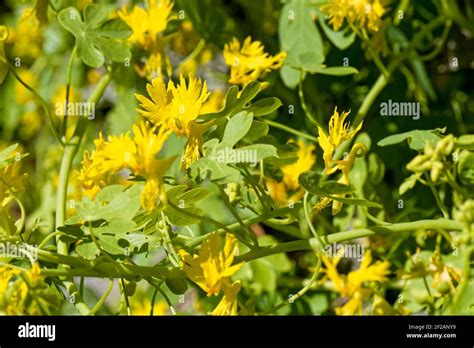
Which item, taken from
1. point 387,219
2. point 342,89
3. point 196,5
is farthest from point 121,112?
point 387,219

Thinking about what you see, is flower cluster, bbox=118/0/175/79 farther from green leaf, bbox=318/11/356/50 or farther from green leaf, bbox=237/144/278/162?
green leaf, bbox=237/144/278/162

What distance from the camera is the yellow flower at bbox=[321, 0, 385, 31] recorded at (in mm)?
1028

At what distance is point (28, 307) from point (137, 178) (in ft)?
0.50

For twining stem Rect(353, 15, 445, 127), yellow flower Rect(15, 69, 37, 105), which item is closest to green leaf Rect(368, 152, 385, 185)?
twining stem Rect(353, 15, 445, 127)

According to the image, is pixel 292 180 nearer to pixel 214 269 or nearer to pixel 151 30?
pixel 151 30

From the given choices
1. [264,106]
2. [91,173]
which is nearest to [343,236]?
[264,106]

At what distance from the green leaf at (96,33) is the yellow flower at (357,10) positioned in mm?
254

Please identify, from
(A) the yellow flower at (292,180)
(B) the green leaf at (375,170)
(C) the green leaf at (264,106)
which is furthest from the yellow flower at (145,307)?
(C) the green leaf at (264,106)

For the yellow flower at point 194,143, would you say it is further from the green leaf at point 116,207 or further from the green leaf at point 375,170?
the green leaf at point 375,170

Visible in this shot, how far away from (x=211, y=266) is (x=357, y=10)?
42 centimetres

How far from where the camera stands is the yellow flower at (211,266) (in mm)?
775

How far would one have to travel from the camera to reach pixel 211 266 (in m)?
0.77

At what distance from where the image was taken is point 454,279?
948 mm

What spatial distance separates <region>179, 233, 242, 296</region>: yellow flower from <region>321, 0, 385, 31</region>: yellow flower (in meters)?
0.38
